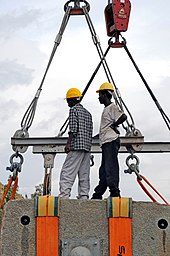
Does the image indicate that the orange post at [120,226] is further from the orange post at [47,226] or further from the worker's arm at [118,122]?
the worker's arm at [118,122]

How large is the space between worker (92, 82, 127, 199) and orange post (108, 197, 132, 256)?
1068mm

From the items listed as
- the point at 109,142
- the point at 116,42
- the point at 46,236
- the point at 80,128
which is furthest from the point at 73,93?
the point at 46,236

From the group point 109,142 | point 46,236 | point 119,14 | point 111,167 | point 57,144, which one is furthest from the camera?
point 119,14

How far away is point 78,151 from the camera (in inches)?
340

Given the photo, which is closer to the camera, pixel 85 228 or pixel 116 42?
pixel 85 228

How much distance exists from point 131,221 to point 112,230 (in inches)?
9.6

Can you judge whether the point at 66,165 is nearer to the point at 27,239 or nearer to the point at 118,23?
the point at 27,239

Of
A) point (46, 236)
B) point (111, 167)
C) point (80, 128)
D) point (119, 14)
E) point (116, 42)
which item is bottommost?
point (46, 236)

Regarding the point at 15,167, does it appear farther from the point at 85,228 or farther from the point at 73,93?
the point at 85,228

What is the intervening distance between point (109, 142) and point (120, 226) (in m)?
1.76

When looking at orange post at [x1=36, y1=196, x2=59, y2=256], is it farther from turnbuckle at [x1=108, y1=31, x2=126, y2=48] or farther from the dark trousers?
turnbuckle at [x1=108, y1=31, x2=126, y2=48]

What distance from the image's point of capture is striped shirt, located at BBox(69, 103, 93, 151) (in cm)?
859

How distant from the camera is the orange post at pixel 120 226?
6.94 meters

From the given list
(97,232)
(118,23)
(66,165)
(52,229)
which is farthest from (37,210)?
(118,23)
